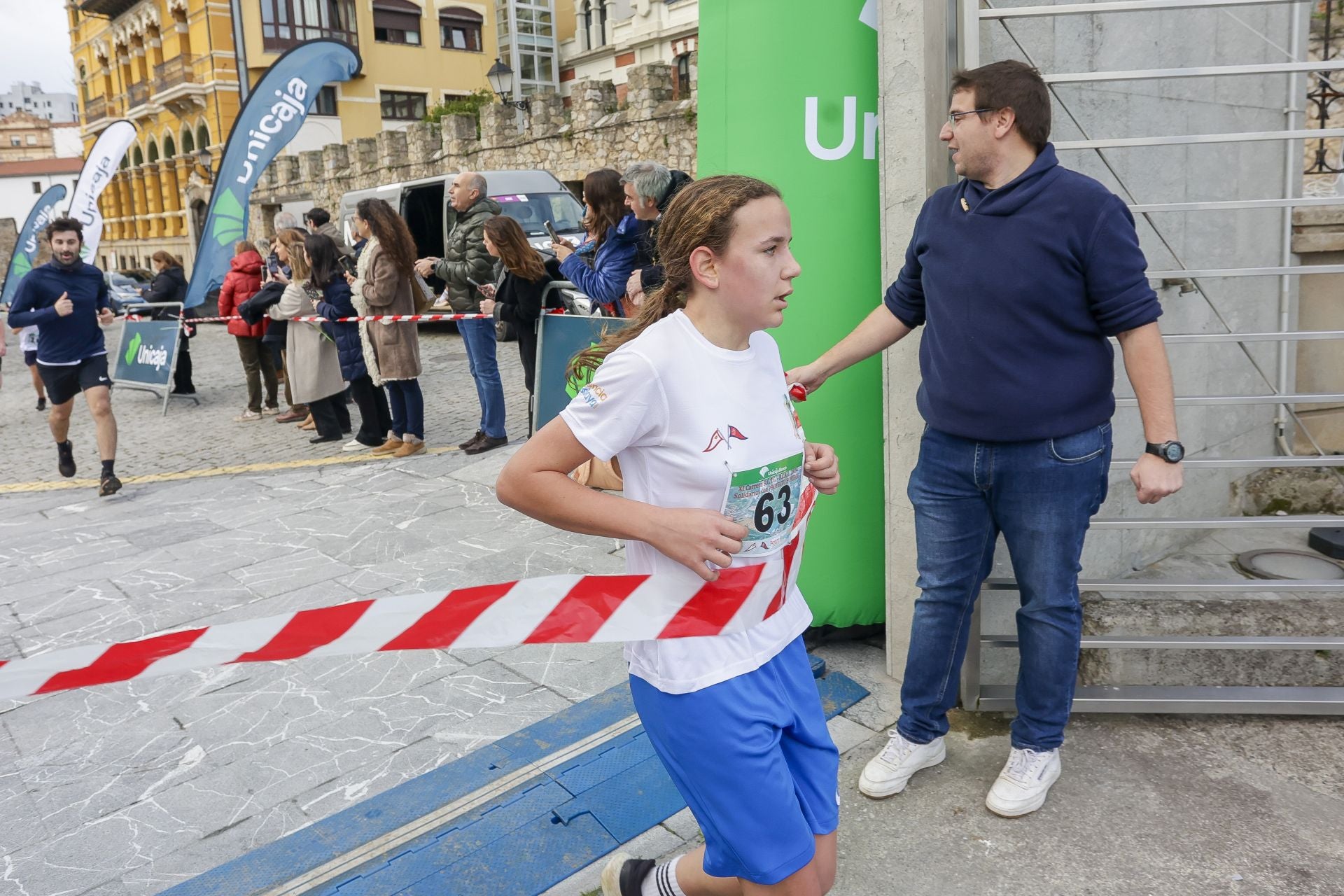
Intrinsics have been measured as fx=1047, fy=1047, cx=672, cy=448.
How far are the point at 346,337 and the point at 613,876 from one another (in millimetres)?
6499

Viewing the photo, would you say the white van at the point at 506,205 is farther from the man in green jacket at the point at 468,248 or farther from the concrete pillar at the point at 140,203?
the concrete pillar at the point at 140,203

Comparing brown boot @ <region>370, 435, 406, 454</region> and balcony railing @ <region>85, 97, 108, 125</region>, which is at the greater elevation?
balcony railing @ <region>85, 97, 108, 125</region>

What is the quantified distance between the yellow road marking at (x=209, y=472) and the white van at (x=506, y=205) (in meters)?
5.99

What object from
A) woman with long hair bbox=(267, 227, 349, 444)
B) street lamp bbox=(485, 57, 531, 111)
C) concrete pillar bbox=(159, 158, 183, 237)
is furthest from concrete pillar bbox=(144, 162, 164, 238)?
woman with long hair bbox=(267, 227, 349, 444)

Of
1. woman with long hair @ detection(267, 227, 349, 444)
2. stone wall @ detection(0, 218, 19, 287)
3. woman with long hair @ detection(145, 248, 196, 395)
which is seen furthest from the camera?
stone wall @ detection(0, 218, 19, 287)

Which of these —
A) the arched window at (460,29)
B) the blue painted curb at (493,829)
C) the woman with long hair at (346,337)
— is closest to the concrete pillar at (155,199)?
the arched window at (460,29)

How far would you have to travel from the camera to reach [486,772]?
3.21 metres

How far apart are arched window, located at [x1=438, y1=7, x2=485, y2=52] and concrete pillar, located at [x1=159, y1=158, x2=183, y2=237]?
13.5 metres

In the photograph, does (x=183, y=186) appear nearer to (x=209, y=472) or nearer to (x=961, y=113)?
(x=209, y=472)

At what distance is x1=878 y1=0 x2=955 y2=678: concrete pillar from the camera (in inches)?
122

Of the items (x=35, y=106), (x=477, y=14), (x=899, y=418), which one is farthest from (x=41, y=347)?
(x=35, y=106)

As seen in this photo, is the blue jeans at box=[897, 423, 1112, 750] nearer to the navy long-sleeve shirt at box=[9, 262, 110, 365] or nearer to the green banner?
the green banner

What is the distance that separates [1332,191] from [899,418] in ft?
14.3

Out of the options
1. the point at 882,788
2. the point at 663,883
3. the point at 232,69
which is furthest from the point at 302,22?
the point at 663,883
